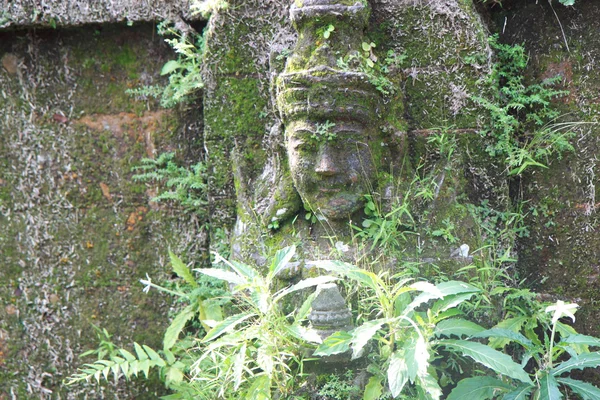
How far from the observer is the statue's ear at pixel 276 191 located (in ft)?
11.8

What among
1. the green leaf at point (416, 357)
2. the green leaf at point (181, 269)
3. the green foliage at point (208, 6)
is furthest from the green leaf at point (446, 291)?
the green foliage at point (208, 6)

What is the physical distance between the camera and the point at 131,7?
13.7 feet

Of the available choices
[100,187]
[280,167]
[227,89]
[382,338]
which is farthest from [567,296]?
[100,187]

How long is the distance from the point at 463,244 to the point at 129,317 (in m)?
2.19

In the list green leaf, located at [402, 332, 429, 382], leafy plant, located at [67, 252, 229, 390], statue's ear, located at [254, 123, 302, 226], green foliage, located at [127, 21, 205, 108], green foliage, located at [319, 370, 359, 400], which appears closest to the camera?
green leaf, located at [402, 332, 429, 382]

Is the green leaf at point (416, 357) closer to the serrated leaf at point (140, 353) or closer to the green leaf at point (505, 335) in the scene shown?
the green leaf at point (505, 335)

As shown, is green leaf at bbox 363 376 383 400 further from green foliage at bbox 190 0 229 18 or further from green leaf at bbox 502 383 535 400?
green foliage at bbox 190 0 229 18

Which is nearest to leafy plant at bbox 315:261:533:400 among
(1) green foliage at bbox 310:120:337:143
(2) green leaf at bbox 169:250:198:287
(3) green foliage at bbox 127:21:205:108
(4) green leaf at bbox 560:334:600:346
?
(4) green leaf at bbox 560:334:600:346

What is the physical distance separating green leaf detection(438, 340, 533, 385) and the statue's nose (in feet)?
3.32

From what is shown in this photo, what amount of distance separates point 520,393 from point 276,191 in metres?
1.64

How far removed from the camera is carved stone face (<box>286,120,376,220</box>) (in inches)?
131

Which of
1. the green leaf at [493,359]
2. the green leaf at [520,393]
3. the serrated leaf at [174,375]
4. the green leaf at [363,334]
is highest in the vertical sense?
the green leaf at [363,334]

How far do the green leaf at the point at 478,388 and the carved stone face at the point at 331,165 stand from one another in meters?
1.05

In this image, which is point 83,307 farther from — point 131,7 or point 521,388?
point 521,388
